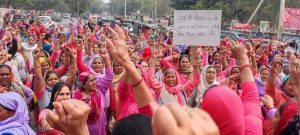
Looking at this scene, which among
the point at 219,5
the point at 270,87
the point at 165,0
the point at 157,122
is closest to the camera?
the point at 157,122

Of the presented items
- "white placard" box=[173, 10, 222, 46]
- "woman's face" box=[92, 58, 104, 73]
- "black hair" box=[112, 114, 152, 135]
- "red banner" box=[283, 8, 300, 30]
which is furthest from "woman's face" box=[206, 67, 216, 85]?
"red banner" box=[283, 8, 300, 30]

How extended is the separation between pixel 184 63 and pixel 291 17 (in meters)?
12.8

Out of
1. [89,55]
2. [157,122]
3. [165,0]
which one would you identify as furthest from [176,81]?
[165,0]

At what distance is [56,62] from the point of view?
21.6ft

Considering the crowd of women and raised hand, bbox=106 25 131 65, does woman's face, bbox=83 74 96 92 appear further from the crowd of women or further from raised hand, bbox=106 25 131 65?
raised hand, bbox=106 25 131 65

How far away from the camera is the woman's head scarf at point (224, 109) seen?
142 cm

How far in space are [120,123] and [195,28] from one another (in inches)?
163

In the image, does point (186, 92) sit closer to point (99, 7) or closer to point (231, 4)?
point (231, 4)

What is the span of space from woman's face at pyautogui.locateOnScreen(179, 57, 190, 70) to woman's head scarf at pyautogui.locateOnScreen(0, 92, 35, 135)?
3180mm

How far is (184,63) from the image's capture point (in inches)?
222

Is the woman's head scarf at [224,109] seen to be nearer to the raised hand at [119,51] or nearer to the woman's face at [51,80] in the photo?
the raised hand at [119,51]

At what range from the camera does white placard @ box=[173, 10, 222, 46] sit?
5.14 metres

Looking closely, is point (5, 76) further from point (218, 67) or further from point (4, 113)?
point (218, 67)

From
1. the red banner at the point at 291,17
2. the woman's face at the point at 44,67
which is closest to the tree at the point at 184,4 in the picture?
the red banner at the point at 291,17
